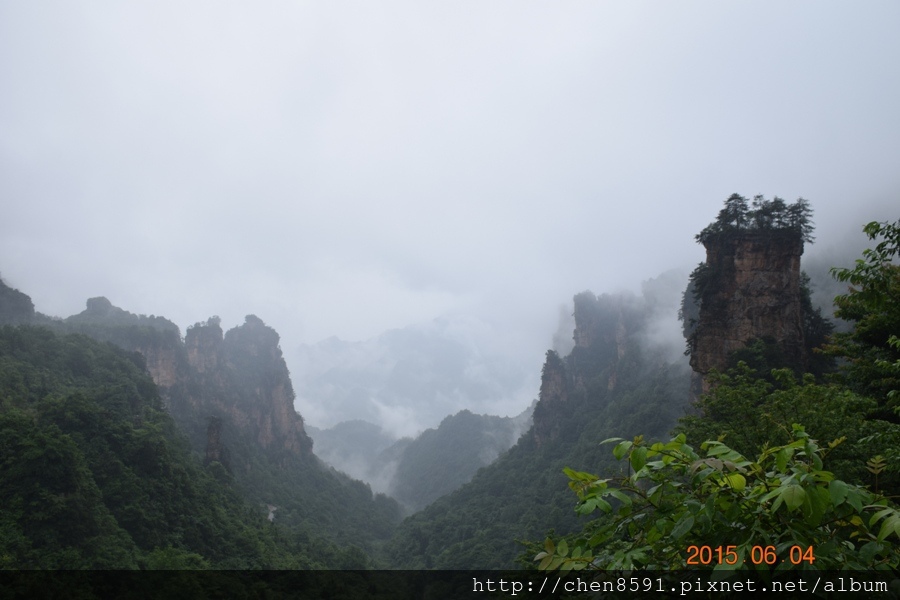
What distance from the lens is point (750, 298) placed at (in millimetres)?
27375

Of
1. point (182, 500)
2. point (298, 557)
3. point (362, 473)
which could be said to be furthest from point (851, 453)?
point (362, 473)

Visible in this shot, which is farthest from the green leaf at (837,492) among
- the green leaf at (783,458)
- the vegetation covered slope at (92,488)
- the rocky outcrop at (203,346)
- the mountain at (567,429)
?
the rocky outcrop at (203,346)

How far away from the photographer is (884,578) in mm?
2227

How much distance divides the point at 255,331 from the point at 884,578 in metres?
116

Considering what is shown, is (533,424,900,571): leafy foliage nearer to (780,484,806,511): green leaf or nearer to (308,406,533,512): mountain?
(780,484,806,511): green leaf

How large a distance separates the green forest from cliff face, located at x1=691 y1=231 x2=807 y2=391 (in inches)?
23.9

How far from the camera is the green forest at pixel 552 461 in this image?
88.4 inches

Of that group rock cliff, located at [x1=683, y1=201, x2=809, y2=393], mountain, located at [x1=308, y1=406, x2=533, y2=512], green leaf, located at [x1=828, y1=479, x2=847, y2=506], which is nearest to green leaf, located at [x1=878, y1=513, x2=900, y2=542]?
green leaf, located at [x1=828, y1=479, x2=847, y2=506]

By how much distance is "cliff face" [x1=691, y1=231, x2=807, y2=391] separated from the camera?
26.6 m

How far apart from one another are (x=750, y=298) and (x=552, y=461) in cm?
5516

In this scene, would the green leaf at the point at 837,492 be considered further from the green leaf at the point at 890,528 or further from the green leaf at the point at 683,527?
the green leaf at the point at 683,527

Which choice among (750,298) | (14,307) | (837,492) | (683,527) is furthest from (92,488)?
(14,307)

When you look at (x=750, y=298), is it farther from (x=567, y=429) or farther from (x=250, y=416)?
(x=250, y=416)

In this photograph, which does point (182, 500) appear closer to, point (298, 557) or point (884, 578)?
point (298, 557)
